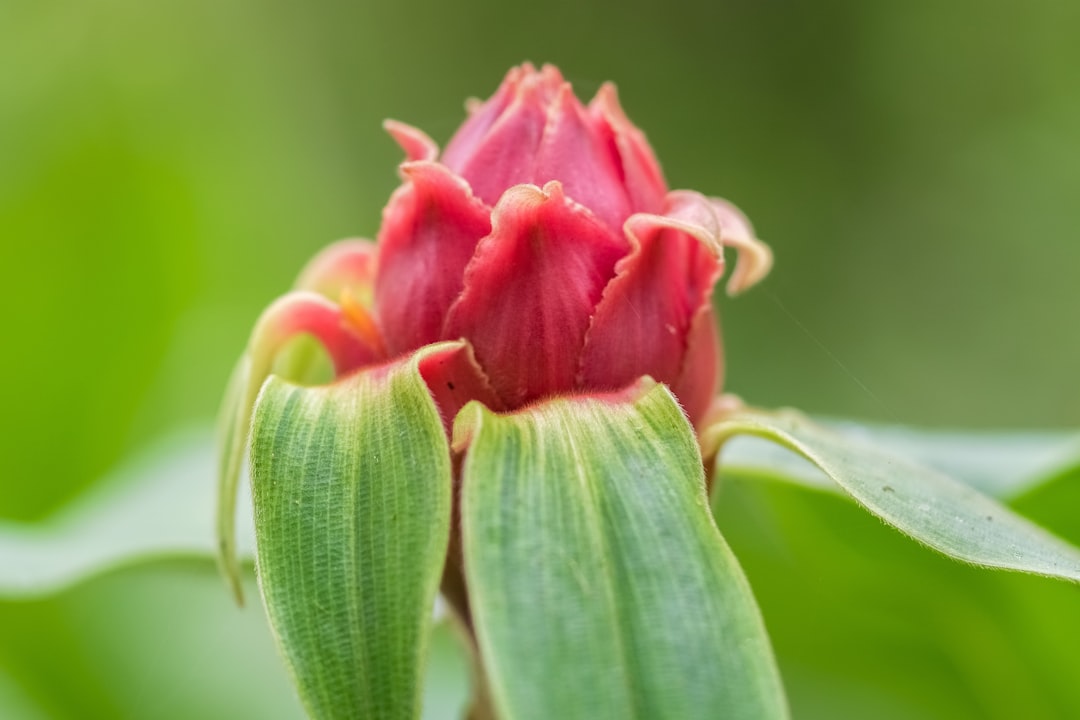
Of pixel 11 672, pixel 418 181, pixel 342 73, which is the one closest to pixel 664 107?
pixel 342 73

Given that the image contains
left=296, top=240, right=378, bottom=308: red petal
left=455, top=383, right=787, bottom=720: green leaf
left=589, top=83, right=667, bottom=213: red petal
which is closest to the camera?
left=455, top=383, right=787, bottom=720: green leaf

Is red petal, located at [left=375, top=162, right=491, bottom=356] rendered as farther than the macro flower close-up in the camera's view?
Yes

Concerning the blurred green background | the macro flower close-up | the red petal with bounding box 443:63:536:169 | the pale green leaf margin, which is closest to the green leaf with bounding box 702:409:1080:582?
the macro flower close-up

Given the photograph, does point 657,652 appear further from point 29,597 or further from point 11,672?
point 11,672

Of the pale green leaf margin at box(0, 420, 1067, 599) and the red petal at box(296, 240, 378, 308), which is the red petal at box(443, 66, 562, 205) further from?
the pale green leaf margin at box(0, 420, 1067, 599)

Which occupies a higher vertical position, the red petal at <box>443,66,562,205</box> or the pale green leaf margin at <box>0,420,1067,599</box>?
the red petal at <box>443,66,562,205</box>

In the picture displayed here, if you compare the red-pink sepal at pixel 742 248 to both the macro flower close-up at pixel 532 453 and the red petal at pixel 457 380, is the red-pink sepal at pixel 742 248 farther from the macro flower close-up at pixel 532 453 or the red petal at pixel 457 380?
Answer: the red petal at pixel 457 380
